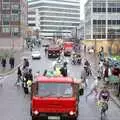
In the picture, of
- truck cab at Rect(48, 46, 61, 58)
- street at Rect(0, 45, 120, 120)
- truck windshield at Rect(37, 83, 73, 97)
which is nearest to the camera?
truck windshield at Rect(37, 83, 73, 97)

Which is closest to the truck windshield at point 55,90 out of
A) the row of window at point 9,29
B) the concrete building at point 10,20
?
the concrete building at point 10,20

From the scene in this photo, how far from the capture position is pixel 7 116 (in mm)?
23750

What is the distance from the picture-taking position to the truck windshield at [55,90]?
2106 centimetres

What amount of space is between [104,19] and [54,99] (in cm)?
10450

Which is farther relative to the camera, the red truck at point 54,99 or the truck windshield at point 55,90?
the truck windshield at point 55,90

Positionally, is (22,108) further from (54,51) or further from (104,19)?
(104,19)

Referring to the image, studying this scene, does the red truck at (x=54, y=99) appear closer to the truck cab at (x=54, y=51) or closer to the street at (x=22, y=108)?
the street at (x=22, y=108)

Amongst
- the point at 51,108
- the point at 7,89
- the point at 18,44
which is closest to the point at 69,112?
the point at 51,108

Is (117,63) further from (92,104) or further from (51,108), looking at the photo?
(51,108)

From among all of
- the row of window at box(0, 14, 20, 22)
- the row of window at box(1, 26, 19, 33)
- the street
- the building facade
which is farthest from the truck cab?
the row of window at box(0, 14, 20, 22)

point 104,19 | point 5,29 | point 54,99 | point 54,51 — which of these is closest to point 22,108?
point 54,99

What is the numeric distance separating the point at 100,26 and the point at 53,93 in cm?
10397

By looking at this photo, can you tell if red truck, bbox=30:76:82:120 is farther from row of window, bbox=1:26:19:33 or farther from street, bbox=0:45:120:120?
row of window, bbox=1:26:19:33

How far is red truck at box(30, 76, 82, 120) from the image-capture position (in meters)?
20.8
